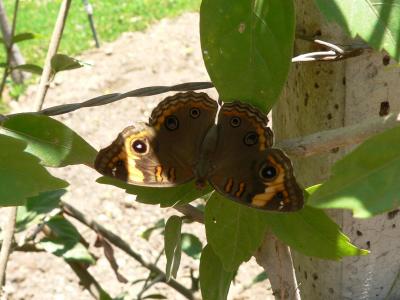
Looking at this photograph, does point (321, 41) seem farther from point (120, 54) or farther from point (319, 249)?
point (120, 54)

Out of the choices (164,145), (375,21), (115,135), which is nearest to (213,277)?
(164,145)

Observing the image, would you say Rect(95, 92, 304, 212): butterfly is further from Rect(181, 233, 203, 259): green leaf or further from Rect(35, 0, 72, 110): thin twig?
Rect(181, 233, 203, 259): green leaf

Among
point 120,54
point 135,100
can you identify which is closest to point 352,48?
point 135,100

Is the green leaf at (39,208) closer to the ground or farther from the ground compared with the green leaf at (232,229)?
closer to the ground

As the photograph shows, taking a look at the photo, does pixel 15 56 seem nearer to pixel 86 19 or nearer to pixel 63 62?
pixel 86 19

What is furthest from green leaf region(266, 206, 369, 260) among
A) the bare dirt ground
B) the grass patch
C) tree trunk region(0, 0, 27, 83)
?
the grass patch

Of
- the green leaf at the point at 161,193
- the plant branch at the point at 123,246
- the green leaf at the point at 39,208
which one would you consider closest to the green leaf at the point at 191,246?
the plant branch at the point at 123,246

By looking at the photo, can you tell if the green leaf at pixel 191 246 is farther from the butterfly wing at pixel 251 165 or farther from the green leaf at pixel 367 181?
the green leaf at pixel 367 181
